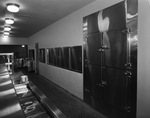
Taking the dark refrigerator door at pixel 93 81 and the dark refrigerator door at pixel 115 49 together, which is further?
the dark refrigerator door at pixel 93 81

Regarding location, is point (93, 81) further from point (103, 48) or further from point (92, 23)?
point (92, 23)

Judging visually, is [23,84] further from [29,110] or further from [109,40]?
[109,40]

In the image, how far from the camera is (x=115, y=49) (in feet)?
7.88

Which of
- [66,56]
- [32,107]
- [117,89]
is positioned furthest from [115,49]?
[66,56]

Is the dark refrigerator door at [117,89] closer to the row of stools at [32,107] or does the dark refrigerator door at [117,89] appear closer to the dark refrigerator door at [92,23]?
the dark refrigerator door at [92,23]

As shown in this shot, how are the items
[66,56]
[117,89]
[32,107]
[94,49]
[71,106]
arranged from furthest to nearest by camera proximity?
1. [66,56]
2. [71,106]
3. [94,49]
4. [117,89]
5. [32,107]

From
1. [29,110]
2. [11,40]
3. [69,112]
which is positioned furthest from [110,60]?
[11,40]

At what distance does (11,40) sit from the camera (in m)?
9.73

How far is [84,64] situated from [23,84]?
5.84ft

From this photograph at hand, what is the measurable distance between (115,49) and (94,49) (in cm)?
66

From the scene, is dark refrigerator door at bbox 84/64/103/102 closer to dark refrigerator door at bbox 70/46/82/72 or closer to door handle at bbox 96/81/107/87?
door handle at bbox 96/81/107/87

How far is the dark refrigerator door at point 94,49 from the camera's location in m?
2.83

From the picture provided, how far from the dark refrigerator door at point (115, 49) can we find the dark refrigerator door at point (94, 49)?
19cm

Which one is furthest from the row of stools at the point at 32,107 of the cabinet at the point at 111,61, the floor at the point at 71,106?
the cabinet at the point at 111,61
